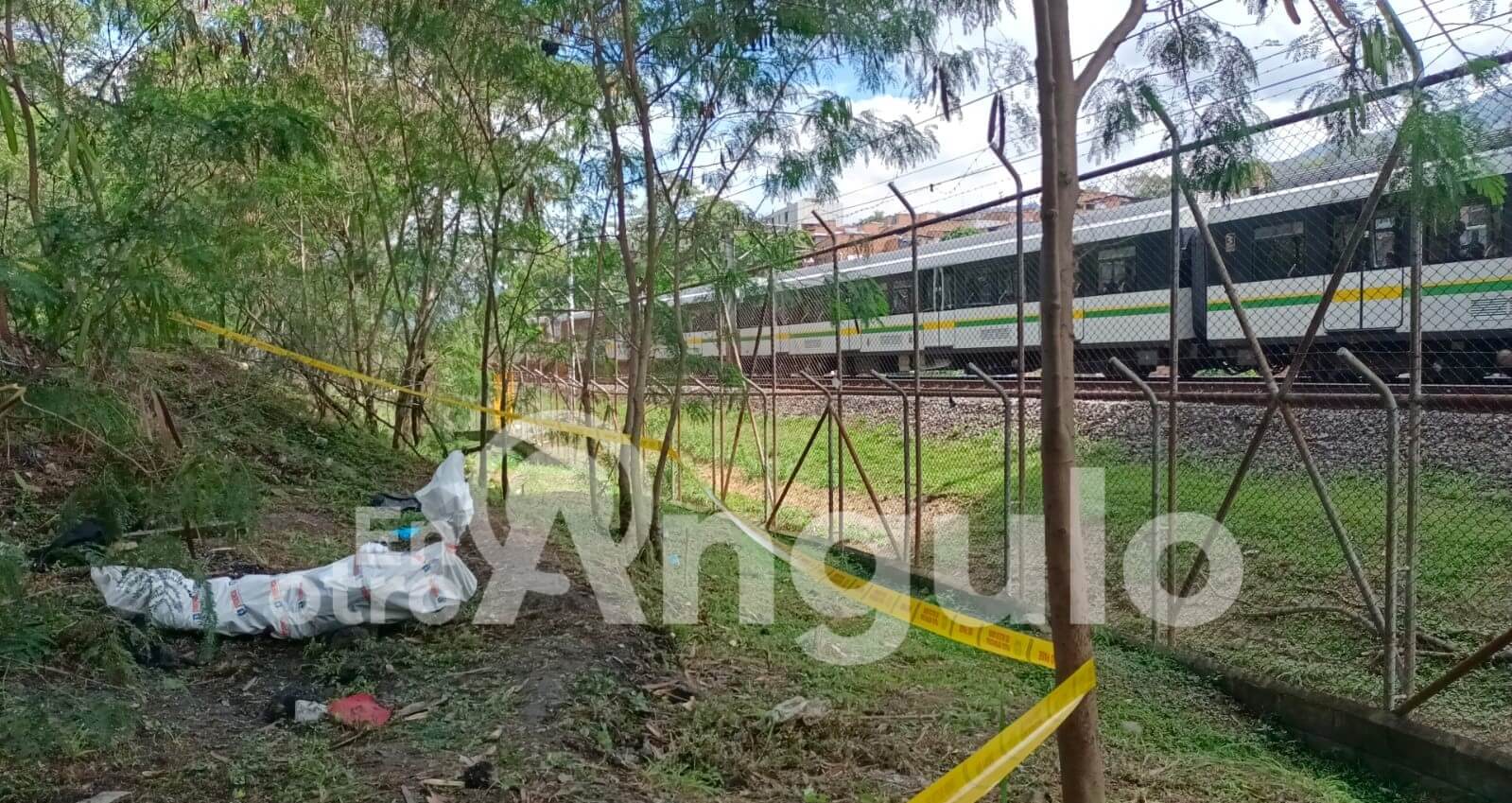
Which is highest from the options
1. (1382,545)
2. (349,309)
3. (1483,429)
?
(349,309)

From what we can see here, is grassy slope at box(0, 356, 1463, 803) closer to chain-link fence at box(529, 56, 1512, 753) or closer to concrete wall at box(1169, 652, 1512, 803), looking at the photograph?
concrete wall at box(1169, 652, 1512, 803)

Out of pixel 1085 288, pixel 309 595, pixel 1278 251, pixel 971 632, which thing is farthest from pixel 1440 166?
pixel 1085 288

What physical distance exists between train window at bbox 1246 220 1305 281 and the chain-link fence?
0.10 feet

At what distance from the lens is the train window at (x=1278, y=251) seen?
10.7 meters

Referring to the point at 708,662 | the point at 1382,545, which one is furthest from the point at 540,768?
the point at 1382,545

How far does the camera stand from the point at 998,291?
13.4 meters

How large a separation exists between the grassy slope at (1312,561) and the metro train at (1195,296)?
1.08 meters

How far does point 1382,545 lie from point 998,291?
8.17 meters

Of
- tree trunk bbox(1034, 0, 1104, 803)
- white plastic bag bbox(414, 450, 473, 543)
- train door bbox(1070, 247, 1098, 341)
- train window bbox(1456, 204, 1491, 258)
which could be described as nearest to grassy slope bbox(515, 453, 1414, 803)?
tree trunk bbox(1034, 0, 1104, 803)

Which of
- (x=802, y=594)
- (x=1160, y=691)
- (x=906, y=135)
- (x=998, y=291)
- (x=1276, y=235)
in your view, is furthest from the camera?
(x=998, y=291)

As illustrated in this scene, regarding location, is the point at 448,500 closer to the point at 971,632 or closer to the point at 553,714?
the point at 553,714

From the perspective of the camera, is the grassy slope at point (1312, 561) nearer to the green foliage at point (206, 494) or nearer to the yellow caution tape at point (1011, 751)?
the yellow caution tape at point (1011, 751)

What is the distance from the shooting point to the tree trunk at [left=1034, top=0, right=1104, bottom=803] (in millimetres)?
2281

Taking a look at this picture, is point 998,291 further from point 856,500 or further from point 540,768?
point 540,768
